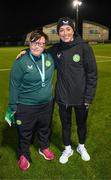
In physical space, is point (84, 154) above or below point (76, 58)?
below

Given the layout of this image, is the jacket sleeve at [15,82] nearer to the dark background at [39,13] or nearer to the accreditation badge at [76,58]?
the accreditation badge at [76,58]

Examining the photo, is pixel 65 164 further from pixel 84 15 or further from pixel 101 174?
pixel 84 15

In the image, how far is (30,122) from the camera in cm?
505

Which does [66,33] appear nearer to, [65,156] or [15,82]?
[15,82]

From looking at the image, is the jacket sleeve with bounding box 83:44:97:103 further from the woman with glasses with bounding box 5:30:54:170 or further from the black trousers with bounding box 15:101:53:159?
the black trousers with bounding box 15:101:53:159

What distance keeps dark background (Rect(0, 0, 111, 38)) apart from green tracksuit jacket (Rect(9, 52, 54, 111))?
62.5m

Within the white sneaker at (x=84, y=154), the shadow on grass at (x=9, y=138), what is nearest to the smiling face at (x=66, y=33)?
the white sneaker at (x=84, y=154)

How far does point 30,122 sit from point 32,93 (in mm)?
461

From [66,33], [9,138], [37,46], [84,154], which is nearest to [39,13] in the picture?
[9,138]

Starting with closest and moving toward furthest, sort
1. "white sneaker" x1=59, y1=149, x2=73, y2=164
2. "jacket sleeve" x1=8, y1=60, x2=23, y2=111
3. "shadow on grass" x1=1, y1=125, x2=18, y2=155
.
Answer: "jacket sleeve" x1=8, y1=60, x2=23, y2=111 → "white sneaker" x1=59, y1=149, x2=73, y2=164 → "shadow on grass" x1=1, y1=125, x2=18, y2=155

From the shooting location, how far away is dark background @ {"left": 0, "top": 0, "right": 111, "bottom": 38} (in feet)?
221

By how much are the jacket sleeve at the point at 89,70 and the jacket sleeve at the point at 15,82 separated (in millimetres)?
936

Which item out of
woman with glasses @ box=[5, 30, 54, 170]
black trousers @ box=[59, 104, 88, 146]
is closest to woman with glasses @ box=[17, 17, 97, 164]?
black trousers @ box=[59, 104, 88, 146]

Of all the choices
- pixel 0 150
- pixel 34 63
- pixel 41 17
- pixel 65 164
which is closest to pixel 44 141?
pixel 65 164
